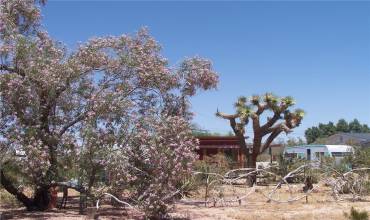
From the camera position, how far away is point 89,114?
1262cm

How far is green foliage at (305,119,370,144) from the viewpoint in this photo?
349ft

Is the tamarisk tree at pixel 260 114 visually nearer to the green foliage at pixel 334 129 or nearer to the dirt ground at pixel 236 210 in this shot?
the dirt ground at pixel 236 210

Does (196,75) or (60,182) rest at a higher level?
(196,75)

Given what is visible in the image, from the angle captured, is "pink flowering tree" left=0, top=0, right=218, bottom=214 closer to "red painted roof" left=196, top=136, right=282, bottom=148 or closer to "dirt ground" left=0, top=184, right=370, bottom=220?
"dirt ground" left=0, top=184, right=370, bottom=220

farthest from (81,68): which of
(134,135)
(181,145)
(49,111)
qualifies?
(181,145)

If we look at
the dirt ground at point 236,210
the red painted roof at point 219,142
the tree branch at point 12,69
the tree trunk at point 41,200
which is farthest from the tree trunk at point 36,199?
the red painted roof at point 219,142

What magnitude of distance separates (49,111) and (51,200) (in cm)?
276

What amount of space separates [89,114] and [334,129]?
99354 mm

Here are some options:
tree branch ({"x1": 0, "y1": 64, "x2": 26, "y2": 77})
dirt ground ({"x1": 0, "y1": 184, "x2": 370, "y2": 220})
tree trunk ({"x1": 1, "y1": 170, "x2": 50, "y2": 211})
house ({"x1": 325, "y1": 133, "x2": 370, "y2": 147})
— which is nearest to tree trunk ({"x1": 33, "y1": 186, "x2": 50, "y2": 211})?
tree trunk ({"x1": 1, "y1": 170, "x2": 50, "y2": 211})

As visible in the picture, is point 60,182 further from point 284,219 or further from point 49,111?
point 284,219

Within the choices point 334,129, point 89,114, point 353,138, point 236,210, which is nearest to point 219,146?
point 236,210

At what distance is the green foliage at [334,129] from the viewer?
106 metres

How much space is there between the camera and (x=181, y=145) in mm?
12195

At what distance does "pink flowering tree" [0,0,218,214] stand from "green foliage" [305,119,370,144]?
311 ft
